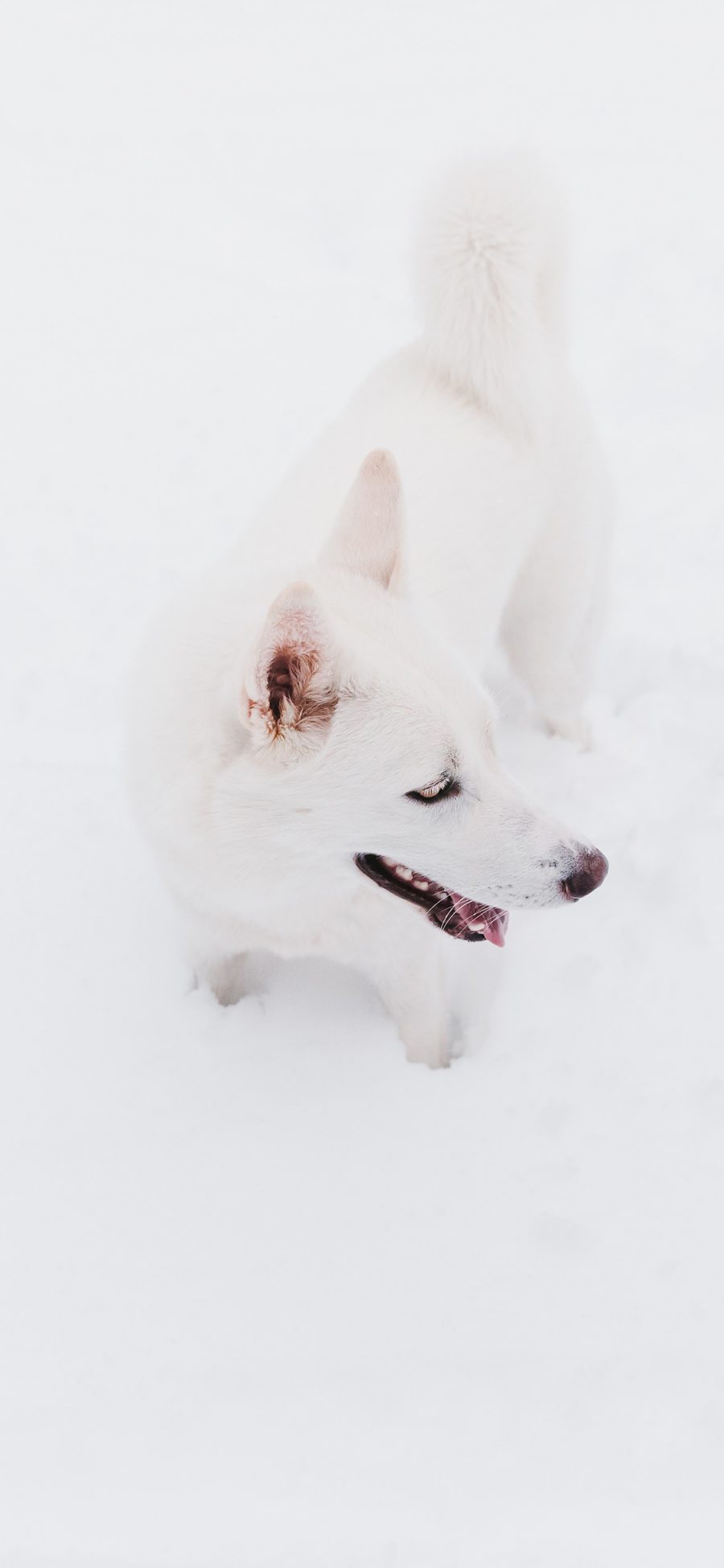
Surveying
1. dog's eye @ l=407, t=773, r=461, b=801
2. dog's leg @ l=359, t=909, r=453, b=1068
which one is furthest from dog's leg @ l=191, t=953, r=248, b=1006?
dog's eye @ l=407, t=773, r=461, b=801

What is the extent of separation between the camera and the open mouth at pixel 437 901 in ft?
6.41

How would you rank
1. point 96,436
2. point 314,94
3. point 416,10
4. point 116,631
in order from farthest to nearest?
point 416,10
point 314,94
point 96,436
point 116,631

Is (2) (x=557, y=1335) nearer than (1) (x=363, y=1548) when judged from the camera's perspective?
No

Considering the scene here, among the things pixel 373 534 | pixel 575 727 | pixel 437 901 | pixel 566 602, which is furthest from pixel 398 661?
pixel 575 727

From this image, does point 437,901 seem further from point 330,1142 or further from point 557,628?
point 557,628

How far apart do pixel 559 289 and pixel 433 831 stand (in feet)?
6.67

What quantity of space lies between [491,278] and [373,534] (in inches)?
49.8

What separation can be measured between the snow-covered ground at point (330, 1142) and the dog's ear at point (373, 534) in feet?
4.00

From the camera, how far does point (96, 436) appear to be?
4480mm

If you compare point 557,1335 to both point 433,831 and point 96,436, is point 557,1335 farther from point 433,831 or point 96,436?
point 96,436

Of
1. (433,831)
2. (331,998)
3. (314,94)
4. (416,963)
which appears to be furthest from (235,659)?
(314,94)

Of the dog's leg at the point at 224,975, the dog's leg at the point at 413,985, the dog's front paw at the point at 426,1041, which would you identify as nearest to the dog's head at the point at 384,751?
the dog's leg at the point at 413,985

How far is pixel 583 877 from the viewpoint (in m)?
1.94

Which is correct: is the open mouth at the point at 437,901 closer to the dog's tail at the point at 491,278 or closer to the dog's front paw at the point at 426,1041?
the dog's front paw at the point at 426,1041
